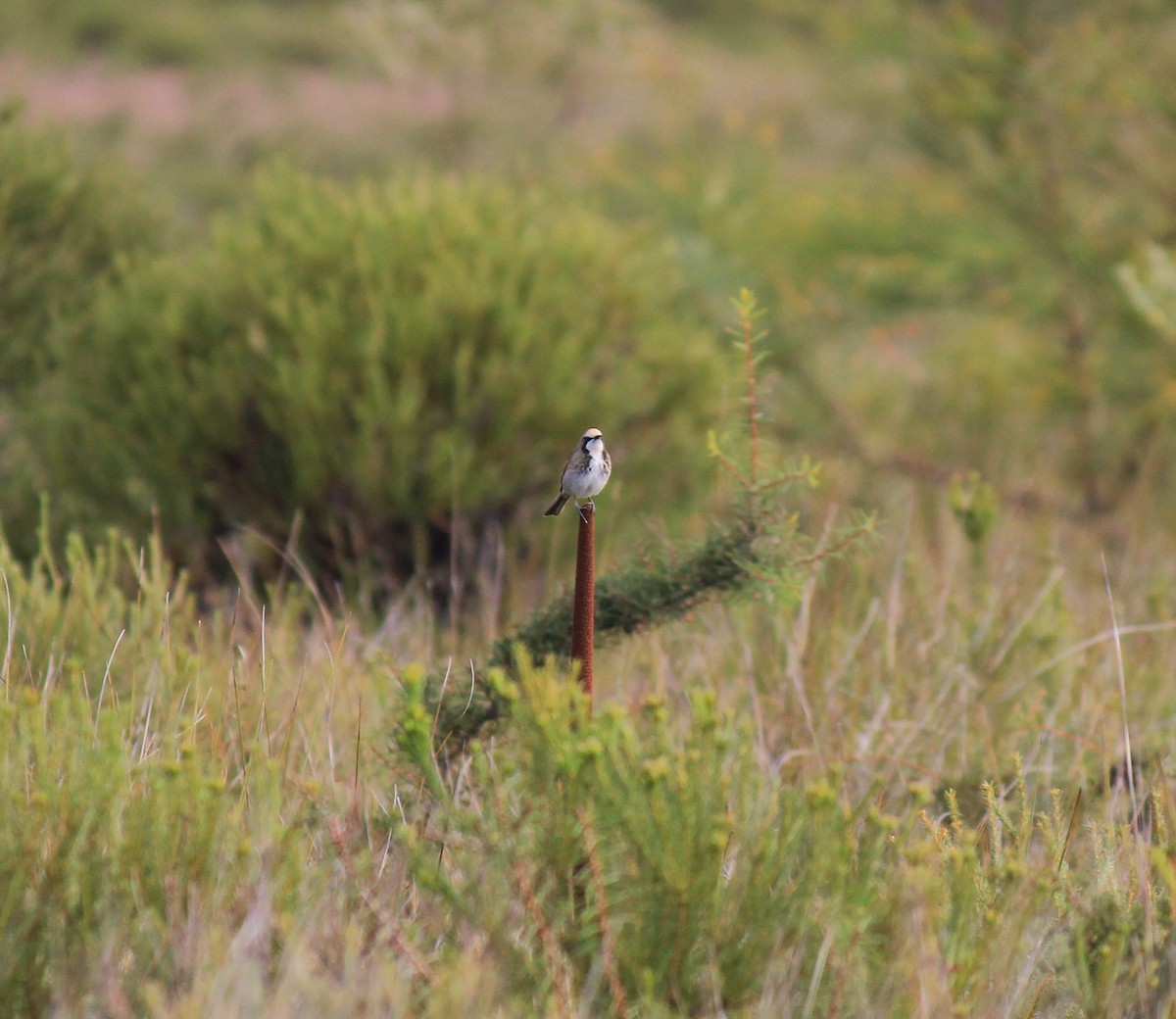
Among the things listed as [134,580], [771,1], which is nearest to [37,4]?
[771,1]

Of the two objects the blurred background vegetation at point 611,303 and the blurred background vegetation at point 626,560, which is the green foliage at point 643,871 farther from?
the blurred background vegetation at point 611,303

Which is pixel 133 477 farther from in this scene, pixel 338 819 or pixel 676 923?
pixel 676 923

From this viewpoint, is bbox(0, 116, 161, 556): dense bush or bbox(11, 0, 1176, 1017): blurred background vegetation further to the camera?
bbox(0, 116, 161, 556): dense bush

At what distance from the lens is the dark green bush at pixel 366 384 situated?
3.89 meters

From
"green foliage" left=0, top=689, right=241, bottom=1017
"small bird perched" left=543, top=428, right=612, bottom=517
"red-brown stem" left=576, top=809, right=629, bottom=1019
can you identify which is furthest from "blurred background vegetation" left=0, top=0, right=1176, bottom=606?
"red-brown stem" left=576, top=809, right=629, bottom=1019

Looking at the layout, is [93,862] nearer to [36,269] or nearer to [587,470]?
[587,470]

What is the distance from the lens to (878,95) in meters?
6.73

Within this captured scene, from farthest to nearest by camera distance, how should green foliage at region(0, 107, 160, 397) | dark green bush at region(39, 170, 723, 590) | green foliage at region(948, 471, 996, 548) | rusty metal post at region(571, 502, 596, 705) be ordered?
green foliage at region(0, 107, 160, 397) < dark green bush at region(39, 170, 723, 590) < green foliage at region(948, 471, 996, 548) < rusty metal post at region(571, 502, 596, 705)

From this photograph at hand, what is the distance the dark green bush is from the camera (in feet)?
12.8

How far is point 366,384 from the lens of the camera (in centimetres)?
391

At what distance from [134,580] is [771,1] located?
5.28 metres

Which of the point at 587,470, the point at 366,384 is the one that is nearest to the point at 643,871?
the point at 587,470

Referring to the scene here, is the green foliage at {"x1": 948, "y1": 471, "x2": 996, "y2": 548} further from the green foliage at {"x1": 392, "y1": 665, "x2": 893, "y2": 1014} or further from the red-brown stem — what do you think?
the red-brown stem

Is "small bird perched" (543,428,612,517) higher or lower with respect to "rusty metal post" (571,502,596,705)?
higher
